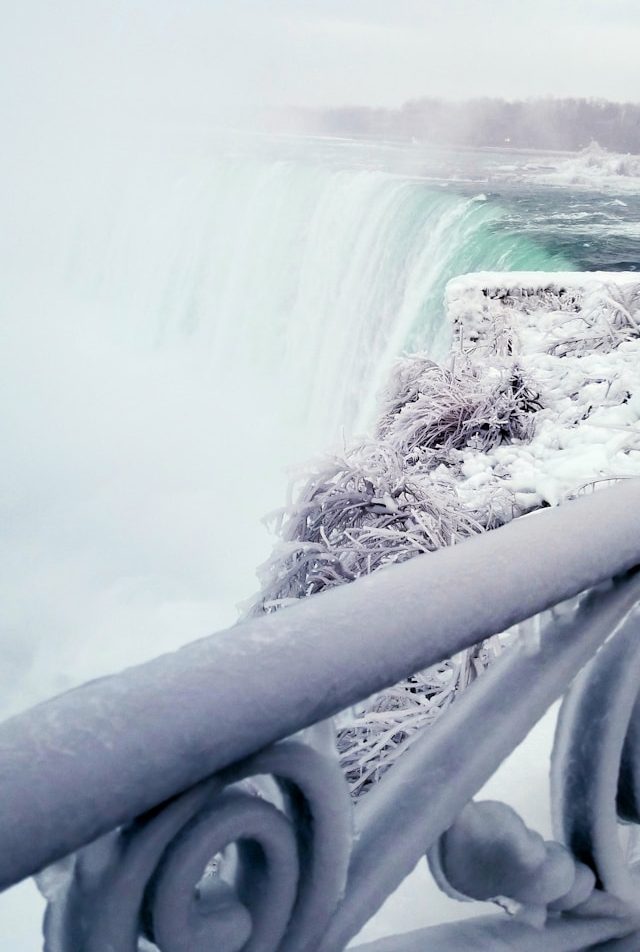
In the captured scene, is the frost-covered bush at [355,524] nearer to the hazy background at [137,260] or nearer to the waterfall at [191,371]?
the hazy background at [137,260]

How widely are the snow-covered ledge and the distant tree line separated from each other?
7.22 m

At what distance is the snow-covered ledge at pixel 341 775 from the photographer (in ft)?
0.80

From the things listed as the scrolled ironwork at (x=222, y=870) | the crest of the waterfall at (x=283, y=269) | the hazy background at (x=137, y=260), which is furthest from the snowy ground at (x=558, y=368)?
the scrolled ironwork at (x=222, y=870)

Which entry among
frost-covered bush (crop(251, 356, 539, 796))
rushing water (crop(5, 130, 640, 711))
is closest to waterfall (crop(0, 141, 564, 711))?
rushing water (crop(5, 130, 640, 711))

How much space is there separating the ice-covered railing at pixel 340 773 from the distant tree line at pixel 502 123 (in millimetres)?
7227

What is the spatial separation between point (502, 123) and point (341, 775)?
8.68 meters

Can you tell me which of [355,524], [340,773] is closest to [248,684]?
[340,773]

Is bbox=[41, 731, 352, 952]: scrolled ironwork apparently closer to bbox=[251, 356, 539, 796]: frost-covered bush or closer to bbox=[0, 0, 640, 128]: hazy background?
bbox=[251, 356, 539, 796]: frost-covered bush

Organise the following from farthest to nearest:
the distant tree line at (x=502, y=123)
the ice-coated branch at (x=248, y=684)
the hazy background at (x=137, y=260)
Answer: the distant tree line at (x=502, y=123) < the hazy background at (x=137, y=260) < the ice-coated branch at (x=248, y=684)

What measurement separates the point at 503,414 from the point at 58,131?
42.8 ft

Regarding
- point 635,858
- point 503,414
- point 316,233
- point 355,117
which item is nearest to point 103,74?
point 355,117

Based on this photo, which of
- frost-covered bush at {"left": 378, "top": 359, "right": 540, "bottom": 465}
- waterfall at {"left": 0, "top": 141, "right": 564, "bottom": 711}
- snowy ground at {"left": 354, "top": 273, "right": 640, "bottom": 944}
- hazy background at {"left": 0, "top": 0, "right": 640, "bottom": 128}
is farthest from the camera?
hazy background at {"left": 0, "top": 0, "right": 640, "bottom": 128}

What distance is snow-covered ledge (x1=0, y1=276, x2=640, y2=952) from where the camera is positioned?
244 mm

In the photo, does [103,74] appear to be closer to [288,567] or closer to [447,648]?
[288,567]
